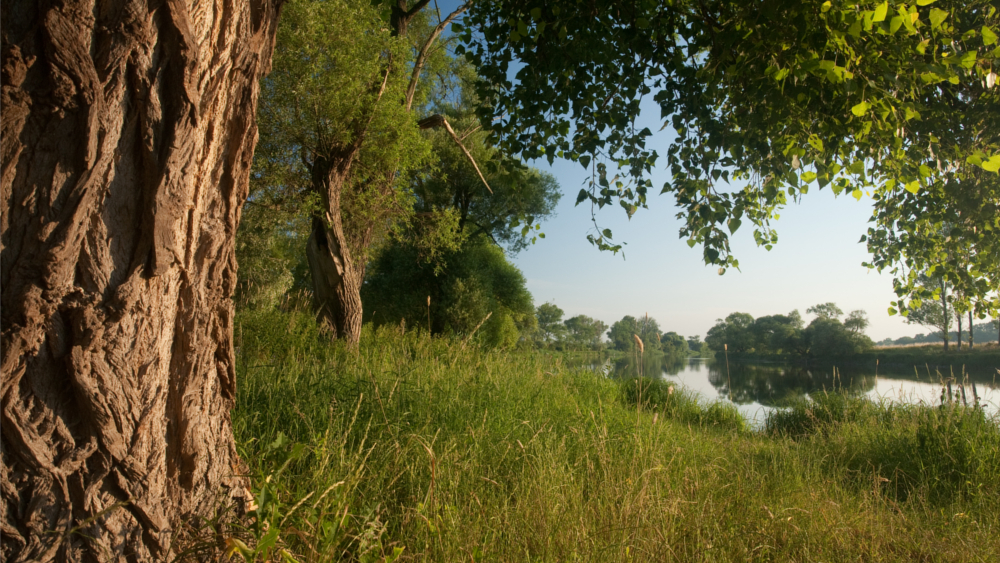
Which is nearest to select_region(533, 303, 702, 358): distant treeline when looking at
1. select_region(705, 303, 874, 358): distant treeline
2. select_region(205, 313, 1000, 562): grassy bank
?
select_region(205, 313, 1000, 562): grassy bank

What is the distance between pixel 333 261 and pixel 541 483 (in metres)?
6.17

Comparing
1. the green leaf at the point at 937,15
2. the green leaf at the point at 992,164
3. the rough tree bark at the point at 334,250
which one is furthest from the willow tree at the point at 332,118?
the green leaf at the point at 992,164

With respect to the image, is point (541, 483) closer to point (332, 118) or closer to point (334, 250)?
point (334, 250)

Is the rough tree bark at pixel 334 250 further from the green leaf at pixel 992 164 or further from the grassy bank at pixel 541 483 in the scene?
the green leaf at pixel 992 164

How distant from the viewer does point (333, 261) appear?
24.8ft

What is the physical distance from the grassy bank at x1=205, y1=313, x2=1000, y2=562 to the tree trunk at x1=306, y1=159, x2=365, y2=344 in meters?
3.43

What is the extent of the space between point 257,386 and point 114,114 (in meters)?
2.30

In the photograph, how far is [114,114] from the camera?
4.26 ft

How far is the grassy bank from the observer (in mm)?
1833

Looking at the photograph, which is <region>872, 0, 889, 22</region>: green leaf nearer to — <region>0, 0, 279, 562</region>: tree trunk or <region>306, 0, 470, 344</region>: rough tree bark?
<region>0, 0, 279, 562</region>: tree trunk

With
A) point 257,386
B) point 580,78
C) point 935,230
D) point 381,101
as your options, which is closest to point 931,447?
point 935,230

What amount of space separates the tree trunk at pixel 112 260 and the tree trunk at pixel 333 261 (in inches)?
240

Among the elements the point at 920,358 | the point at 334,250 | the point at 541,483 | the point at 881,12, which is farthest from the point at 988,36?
the point at 920,358

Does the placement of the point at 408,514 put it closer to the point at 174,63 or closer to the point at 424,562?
the point at 424,562
